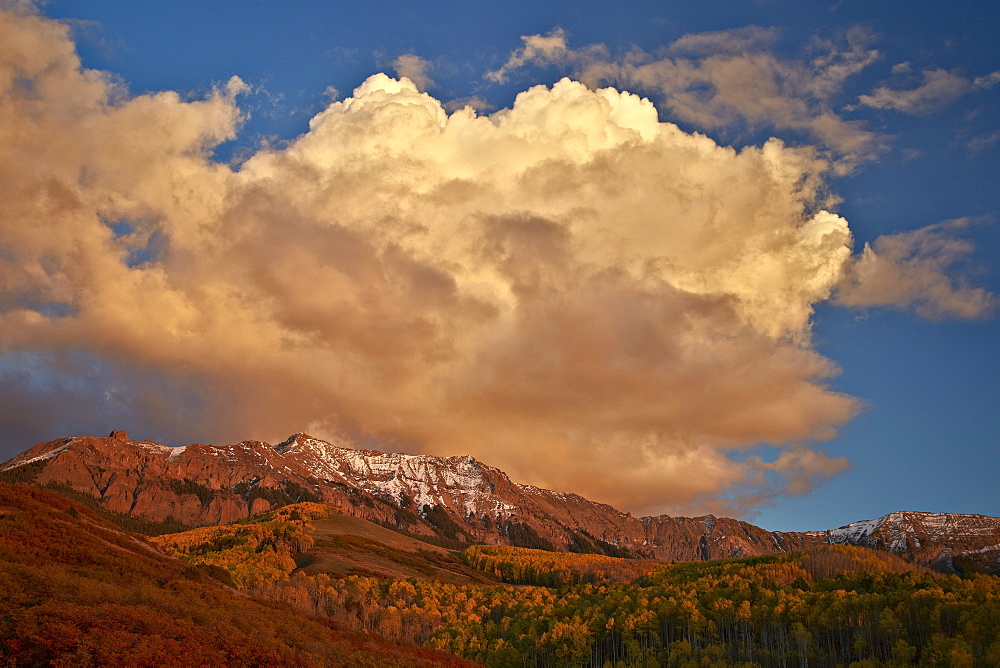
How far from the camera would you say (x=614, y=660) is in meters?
A: 199

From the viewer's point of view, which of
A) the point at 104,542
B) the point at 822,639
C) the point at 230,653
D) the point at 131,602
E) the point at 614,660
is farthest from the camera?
the point at 614,660

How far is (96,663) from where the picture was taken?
60781 mm

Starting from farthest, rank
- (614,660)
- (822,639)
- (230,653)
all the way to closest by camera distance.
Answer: (614,660) → (822,639) → (230,653)

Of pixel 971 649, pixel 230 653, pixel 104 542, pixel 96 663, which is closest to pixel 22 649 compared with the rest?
pixel 96 663

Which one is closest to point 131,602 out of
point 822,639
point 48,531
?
point 48,531

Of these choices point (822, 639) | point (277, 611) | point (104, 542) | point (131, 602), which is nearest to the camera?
point (131, 602)

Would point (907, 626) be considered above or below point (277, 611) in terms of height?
above

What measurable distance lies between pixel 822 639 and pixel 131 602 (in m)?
163

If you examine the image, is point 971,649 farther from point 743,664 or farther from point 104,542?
point 104,542

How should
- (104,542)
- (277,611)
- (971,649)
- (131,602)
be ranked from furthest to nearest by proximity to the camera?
(971,649), (104,542), (277,611), (131,602)

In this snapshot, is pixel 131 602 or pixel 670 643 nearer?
pixel 131 602

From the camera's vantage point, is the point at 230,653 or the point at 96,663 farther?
the point at 230,653

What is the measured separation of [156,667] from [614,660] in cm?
15953

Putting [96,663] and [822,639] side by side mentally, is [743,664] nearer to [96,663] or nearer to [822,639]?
[822,639]
